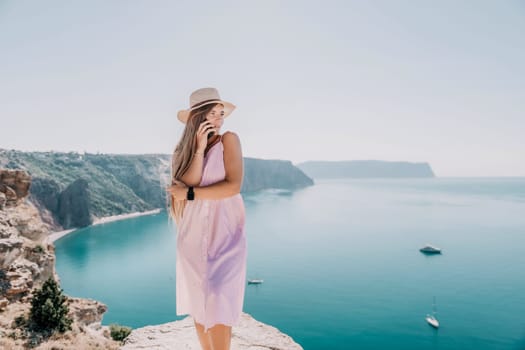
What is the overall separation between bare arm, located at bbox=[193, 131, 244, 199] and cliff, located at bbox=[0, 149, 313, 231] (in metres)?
65.4

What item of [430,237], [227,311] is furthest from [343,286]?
[227,311]

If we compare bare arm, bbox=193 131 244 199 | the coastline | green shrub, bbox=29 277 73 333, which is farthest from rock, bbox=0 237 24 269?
the coastline

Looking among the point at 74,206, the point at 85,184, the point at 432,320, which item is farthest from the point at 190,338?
the point at 85,184

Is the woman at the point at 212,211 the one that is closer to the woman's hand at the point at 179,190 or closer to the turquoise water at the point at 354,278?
the woman's hand at the point at 179,190

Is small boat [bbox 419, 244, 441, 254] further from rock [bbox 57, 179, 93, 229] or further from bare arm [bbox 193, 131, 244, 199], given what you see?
rock [bbox 57, 179, 93, 229]

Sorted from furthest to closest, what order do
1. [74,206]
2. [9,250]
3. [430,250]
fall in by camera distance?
1. [74,206]
2. [430,250]
3. [9,250]

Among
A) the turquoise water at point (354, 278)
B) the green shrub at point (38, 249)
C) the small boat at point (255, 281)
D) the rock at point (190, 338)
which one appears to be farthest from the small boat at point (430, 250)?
the rock at point (190, 338)

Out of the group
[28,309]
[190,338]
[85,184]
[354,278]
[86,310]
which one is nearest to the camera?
[190,338]

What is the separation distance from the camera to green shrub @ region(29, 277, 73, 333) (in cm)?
792

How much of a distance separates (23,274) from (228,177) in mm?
12701

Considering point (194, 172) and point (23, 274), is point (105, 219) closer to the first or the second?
point (23, 274)

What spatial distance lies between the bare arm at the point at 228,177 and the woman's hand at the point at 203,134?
12 cm

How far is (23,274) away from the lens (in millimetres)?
11484

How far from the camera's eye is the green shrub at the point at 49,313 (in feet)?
26.0
